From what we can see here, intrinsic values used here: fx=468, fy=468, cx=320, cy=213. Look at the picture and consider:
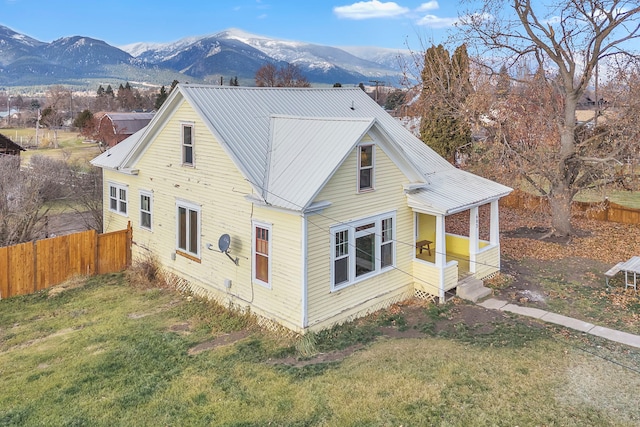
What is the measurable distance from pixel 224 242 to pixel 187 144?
3678mm

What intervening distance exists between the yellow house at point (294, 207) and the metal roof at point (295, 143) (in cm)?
4

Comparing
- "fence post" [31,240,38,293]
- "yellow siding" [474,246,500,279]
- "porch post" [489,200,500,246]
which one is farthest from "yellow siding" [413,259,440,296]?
"fence post" [31,240,38,293]

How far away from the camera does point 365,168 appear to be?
1228 cm

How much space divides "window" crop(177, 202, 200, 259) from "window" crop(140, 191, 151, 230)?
2.17 m

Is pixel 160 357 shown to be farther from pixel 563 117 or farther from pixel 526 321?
pixel 563 117

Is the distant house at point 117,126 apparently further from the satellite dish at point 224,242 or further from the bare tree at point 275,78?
the satellite dish at point 224,242

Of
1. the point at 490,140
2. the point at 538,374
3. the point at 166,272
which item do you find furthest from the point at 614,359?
the point at 490,140

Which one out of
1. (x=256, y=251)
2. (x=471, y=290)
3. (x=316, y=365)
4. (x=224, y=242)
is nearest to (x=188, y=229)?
(x=224, y=242)

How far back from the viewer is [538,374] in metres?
8.85

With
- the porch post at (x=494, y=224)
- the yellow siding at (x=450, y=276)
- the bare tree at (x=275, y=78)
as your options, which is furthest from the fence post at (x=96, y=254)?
the bare tree at (x=275, y=78)

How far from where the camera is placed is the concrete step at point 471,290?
13641mm

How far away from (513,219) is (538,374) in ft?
59.5

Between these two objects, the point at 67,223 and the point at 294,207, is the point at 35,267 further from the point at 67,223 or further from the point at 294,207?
the point at 67,223

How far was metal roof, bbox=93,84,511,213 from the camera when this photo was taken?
1148 cm
